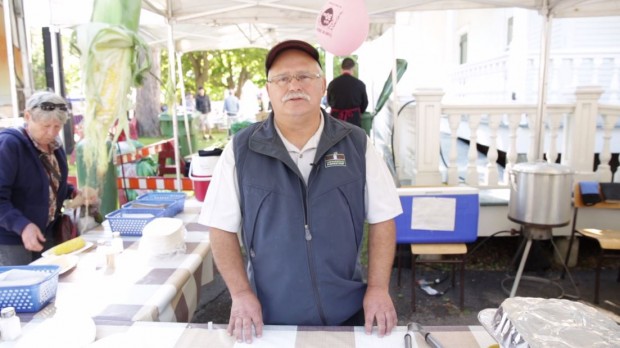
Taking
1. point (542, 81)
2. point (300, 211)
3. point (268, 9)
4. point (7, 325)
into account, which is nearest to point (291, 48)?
point (300, 211)

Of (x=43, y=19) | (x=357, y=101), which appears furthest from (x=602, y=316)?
(x=357, y=101)

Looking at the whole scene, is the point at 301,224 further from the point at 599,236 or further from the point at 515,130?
the point at 515,130

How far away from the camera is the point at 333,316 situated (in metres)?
1.59

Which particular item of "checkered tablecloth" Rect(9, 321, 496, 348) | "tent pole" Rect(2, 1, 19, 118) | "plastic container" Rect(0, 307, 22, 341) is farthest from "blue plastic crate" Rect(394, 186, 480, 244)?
"tent pole" Rect(2, 1, 19, 118)

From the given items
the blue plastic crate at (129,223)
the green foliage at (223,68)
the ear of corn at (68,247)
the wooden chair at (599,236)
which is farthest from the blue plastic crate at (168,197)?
the green foliage at (223,68)

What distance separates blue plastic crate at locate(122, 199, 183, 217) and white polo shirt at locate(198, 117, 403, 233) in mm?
1484

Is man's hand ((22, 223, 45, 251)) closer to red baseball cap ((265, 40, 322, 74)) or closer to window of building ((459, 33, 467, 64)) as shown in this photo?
red baseball cap ((265, 40, 322, 74))

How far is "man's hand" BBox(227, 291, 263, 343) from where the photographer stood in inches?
55.5

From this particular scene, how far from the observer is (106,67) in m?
2.63

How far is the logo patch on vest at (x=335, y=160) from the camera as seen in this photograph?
157cm

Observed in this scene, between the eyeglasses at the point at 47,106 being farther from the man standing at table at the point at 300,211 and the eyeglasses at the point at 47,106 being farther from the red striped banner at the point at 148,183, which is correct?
the red striped banner at the point at 148,183

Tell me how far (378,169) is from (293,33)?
360 inches

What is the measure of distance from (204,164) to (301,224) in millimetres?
2241

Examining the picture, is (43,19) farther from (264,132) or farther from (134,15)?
(264,132)
